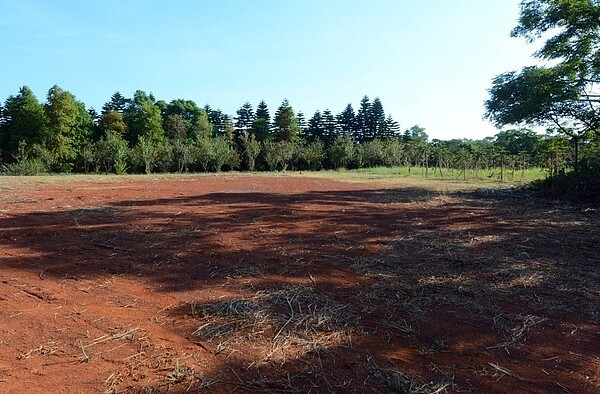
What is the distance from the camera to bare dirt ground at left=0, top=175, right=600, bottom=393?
7.22ft

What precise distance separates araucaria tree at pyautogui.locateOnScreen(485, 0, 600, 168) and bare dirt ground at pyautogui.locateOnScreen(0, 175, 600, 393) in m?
9.14

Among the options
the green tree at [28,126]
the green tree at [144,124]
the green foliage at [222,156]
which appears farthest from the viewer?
the green tree at [144,124]

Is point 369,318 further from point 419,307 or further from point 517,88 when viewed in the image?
point 517,88

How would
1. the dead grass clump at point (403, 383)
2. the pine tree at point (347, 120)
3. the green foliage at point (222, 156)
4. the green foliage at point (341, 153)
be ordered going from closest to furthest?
1. the dead grass clump at point (403, 383)
2. the green foliage at point (222, 156)
3. the green foliage at point (341, 153)
4. the pine tree at point (347, 120)

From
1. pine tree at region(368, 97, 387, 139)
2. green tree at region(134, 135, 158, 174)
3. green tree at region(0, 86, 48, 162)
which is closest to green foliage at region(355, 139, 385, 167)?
green tree at region(134, 135, 158, 174)

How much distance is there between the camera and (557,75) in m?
13.8

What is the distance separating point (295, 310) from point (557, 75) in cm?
1491

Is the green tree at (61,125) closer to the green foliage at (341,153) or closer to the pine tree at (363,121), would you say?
the green foliage at (341,153)

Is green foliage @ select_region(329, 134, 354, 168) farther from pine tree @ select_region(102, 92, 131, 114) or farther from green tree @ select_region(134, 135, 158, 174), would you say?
pine tree @ select_region(102, 92, 131, 114)

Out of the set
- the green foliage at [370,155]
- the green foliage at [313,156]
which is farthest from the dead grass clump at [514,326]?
the green foliage at [370,155]

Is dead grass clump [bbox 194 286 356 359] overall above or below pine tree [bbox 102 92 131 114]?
below

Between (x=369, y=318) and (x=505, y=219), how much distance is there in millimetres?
6225

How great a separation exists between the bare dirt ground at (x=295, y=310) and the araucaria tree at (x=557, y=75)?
9138mm

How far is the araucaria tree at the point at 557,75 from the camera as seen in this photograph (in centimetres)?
1316
